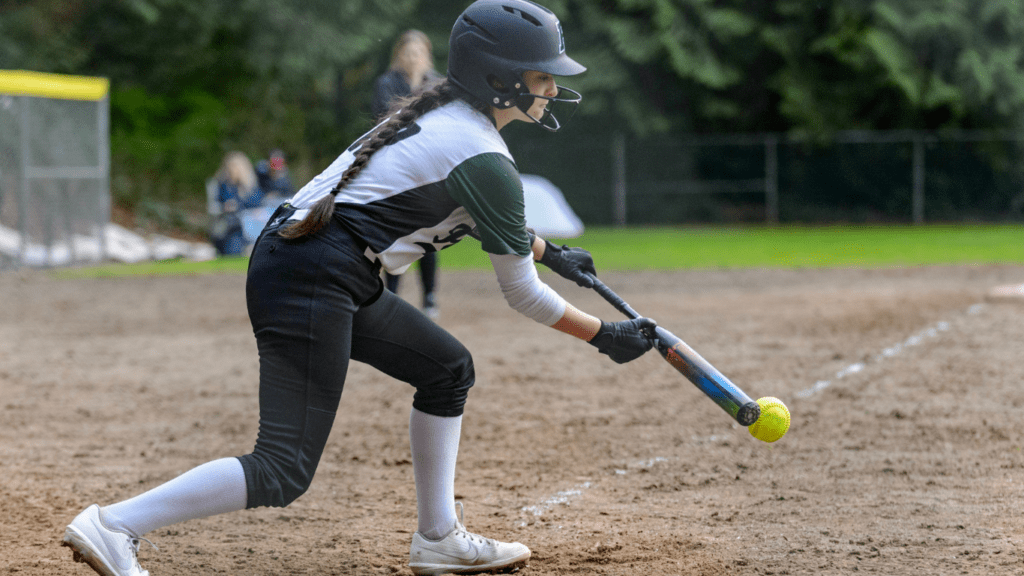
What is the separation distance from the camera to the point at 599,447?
5.26 metres

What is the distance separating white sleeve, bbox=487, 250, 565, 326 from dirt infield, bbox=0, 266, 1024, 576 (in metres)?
0.88

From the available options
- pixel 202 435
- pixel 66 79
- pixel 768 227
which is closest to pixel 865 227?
pixel 768 227

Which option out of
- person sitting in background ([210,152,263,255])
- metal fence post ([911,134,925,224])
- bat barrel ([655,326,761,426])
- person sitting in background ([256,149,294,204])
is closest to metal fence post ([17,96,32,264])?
person sitting in background ([210,152,263,255])

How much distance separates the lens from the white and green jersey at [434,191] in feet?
Result: 9.71

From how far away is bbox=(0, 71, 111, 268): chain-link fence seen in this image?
1518 cm

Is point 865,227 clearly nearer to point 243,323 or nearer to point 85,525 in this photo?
point 243,323

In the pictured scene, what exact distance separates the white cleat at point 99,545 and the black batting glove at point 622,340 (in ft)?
4.73

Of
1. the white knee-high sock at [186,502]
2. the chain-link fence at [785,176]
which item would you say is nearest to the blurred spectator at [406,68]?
the white knee-high sock at [186,502]

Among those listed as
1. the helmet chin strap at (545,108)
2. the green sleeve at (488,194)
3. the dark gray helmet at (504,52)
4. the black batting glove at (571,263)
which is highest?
the dark gray helmet at (504,52)

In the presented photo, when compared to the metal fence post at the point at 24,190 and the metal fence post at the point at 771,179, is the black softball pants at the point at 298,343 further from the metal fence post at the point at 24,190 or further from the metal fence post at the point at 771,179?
the metal fence post at the point at 771,179

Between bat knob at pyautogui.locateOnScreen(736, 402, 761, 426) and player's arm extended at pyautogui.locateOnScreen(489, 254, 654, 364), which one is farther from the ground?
player's arm extended at pyautogui.locateOnScreen(489, 254, 654, 364)

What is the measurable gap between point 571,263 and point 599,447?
6.40 ft

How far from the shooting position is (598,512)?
417 centimetres

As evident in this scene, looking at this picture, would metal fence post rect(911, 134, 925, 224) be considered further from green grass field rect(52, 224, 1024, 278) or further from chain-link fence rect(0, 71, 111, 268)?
chain-link fence rect(0, 71, 111, 268)
